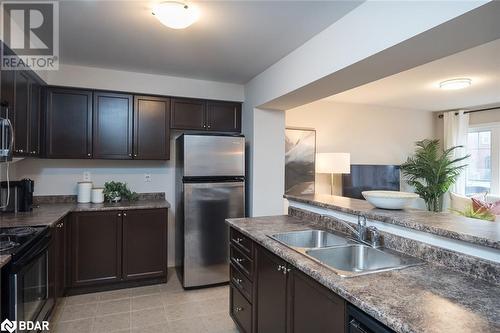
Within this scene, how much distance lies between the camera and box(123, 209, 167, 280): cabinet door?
10.6 feet

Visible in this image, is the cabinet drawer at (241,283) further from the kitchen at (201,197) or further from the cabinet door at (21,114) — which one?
the cabinet door at (21,114)

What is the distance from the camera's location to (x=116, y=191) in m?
3.55

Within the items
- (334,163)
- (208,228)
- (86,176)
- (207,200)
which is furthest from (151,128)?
(334,163)

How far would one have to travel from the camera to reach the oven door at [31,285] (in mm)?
1688

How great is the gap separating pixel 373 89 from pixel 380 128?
4.70 feet

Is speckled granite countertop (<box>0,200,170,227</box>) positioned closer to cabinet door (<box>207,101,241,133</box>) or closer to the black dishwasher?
cabinet door (<box>207,101,241,133</box>)

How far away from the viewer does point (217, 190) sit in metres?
3.45

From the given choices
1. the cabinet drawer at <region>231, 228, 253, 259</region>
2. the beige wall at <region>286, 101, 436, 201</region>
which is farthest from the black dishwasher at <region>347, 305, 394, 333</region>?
the beige wall at <region>286, 101, 436, 201</region>

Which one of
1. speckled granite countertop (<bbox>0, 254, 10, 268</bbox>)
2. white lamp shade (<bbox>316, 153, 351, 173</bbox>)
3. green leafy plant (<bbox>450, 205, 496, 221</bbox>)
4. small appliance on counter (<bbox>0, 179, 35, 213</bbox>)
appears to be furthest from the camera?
white lamp shade (<bbox>316, 153, 351, 173</bbox>)

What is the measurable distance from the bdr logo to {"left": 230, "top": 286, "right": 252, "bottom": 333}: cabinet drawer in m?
2.51

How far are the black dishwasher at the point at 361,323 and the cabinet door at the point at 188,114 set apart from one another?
3.00 m

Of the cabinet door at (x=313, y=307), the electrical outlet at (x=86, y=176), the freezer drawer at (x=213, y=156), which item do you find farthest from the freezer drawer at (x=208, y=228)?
the cabinet door at (x=313, y=307)

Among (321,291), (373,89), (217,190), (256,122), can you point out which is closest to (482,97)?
(373,89)

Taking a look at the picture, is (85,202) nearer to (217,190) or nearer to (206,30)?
(217,190)
